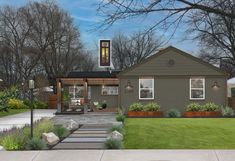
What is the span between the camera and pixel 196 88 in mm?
39969

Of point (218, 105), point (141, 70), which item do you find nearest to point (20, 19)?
point (141, 70)

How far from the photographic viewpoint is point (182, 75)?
39.8 metres

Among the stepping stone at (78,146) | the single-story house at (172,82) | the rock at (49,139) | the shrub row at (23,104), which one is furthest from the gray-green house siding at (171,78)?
the stepping stone at (78,146)

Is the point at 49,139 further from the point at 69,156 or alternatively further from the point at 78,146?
the point at 69,156

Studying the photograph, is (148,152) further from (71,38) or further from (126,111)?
(71,38)

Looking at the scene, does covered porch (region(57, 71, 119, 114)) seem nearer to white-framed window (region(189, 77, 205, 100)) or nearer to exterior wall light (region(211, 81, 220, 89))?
white-framed window (region(189, 77, 205, 100))

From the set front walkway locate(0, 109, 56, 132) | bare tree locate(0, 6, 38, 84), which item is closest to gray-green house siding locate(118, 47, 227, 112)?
front walkway locate(0, 109, 56, 132)

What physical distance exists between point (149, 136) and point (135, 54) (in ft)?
201

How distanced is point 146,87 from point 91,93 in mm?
7698

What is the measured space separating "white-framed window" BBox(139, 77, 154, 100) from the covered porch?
315 cm

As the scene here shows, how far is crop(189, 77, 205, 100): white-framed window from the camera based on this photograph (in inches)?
1571

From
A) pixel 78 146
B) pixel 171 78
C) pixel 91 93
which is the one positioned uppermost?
pixel 171 78

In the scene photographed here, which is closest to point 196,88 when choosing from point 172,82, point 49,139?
point 172,82

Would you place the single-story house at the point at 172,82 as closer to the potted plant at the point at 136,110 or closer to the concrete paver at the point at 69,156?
the potted plant at the point at 136,110
